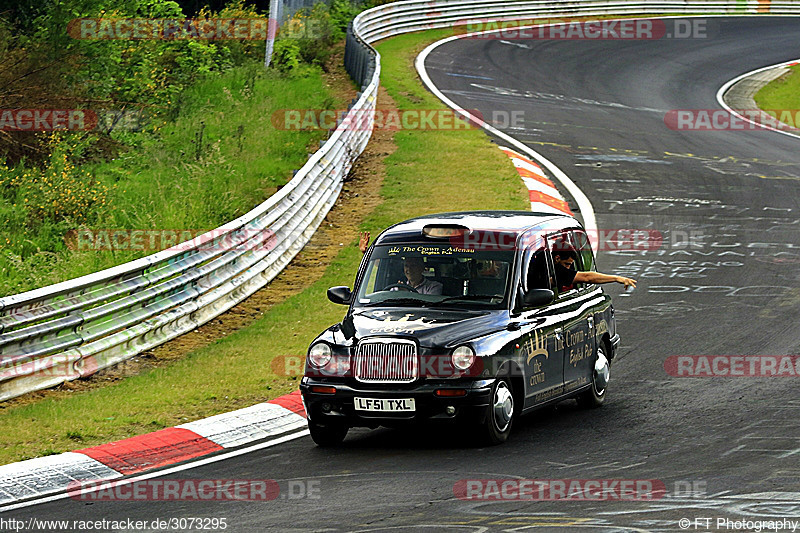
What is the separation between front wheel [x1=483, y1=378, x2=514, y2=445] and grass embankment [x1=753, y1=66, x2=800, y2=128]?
2409 centimetres

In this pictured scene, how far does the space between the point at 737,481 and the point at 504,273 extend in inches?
113

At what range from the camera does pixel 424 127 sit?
2594cm

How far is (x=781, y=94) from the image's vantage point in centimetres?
3438

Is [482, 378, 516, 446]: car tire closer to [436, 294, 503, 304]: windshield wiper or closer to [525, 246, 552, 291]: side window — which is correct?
[436, 294, 503, 304]: windshield wiper

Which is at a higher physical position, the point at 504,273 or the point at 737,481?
the point at 504,273

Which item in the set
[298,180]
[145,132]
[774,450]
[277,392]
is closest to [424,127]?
[145,132]

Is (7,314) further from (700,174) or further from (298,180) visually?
(700,174)

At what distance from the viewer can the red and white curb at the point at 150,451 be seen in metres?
8.06

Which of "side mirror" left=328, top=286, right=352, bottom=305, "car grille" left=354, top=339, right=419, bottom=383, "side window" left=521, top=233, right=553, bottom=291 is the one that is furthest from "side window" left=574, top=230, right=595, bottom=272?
"car grille" left=354, top=339, right=419, bottom=383

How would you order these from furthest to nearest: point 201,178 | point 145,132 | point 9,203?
point 145,132
point 201,178
point 9,203

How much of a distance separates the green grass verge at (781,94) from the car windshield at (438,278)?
23888mm

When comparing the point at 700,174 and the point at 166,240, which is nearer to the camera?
the point at 166,240

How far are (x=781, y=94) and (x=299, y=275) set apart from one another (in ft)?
75.6

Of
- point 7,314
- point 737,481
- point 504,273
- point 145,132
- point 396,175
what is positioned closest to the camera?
point 737,481
